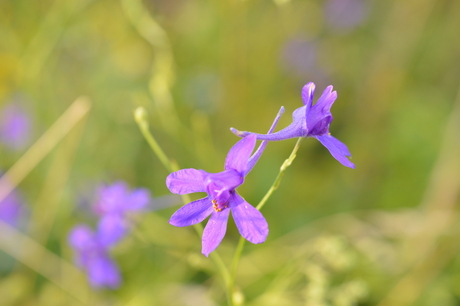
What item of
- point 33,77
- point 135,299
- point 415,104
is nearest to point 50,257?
point 135,299

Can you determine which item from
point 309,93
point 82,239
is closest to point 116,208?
point 82,239

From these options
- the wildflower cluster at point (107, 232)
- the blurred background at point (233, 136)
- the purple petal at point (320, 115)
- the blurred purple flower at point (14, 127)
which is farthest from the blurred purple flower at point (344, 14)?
the purple petal at point (320, 115)

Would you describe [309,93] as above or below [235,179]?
above

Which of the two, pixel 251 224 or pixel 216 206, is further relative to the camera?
pixel 216 206

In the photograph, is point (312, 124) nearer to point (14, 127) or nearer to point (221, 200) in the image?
point (221, 200)

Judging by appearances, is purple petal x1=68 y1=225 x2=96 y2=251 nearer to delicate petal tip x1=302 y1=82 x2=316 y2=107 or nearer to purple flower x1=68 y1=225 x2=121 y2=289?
Result: purple flower x1=68 y1=225 x2=121 y2=289

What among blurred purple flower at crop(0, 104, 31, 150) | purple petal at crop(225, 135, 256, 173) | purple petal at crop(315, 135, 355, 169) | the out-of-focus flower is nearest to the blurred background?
blurred purple flower at crop(0, 104, 31, 150)
